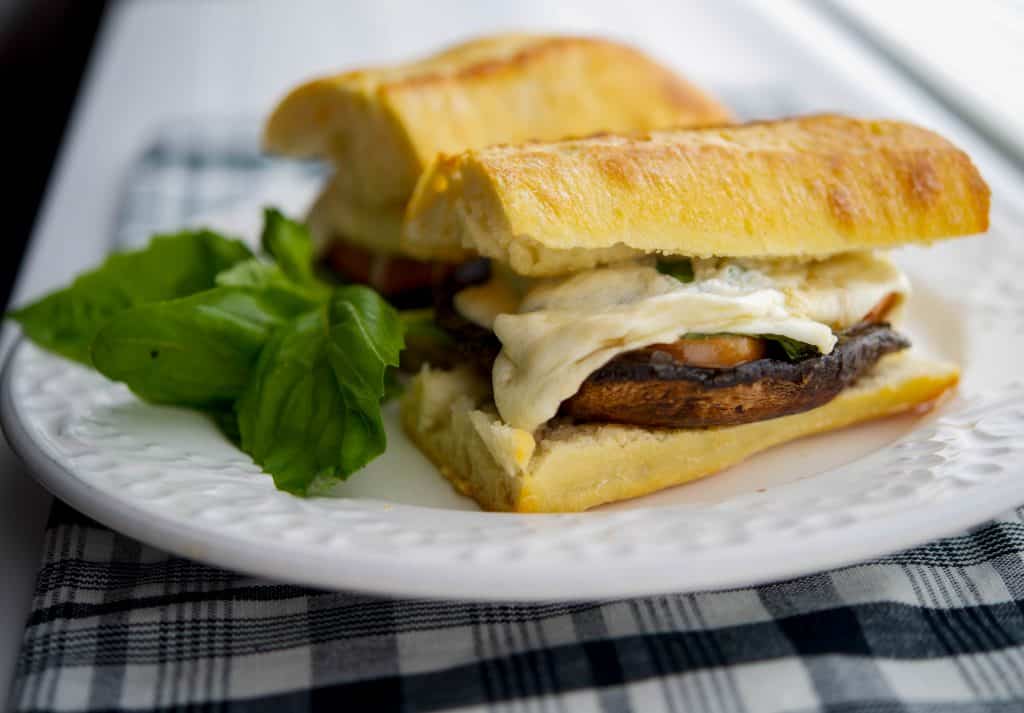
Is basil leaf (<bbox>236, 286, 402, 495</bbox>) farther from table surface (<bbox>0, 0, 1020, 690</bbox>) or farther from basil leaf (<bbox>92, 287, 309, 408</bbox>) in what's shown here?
table surface (<bbox>0, 0, 1020, 690</bbox>)

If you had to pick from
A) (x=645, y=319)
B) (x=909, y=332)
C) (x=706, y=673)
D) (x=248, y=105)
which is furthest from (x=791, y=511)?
(x=248, y=105)

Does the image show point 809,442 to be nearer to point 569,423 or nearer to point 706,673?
point 569,423

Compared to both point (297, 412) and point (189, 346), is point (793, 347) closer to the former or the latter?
point (297, 412)

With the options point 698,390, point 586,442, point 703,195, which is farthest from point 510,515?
point 703,195

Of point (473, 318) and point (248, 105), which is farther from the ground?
point (473, 318)

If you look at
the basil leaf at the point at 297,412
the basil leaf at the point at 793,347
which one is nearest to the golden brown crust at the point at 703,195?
the basil leaf at the point at 793,347

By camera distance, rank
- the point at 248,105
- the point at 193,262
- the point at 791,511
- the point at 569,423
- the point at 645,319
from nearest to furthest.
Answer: the point at 791,511 < the point at 645,319 < the point at 569,423 < the point at 193,262 < the point at 248,105

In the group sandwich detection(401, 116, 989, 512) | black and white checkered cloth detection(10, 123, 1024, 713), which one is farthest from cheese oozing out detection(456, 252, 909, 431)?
black and white checkered cloth detection(10, 123, 1024, 713)

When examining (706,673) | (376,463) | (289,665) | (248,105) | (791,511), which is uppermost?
(791,511)
